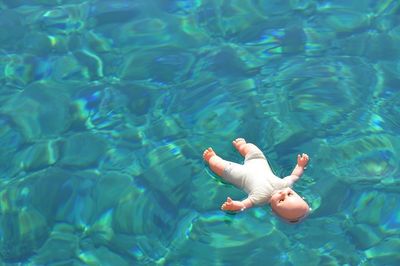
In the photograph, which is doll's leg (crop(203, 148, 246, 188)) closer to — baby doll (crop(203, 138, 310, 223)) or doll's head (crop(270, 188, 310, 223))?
baby doll (crop(203, 138, 310, 223))

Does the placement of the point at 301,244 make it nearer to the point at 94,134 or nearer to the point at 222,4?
the point at 94,134

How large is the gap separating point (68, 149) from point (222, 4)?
2164 millimetres

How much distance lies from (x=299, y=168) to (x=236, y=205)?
0.61 metres

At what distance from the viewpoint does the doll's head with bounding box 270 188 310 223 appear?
187 inches

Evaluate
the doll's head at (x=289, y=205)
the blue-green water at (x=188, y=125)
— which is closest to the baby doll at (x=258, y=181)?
the doll's head at (x=289, y=205)

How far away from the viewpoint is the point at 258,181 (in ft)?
16.3

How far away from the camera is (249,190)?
5.02 meters

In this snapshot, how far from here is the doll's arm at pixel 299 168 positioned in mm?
5086

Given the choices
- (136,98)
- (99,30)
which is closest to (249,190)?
(136,98)

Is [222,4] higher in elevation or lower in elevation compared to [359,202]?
higher

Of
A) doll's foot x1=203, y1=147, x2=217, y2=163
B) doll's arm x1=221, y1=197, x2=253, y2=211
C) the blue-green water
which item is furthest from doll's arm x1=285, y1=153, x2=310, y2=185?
doll's foot x1=203, y1=147, x2=217, y2=163

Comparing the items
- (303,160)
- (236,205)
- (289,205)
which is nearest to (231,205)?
(236,205)

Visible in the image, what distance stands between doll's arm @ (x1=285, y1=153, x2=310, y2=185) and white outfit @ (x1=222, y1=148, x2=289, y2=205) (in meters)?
0.10

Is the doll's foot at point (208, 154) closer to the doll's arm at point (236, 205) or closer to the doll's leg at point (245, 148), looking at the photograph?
the doll's leg at point (245, 148)
